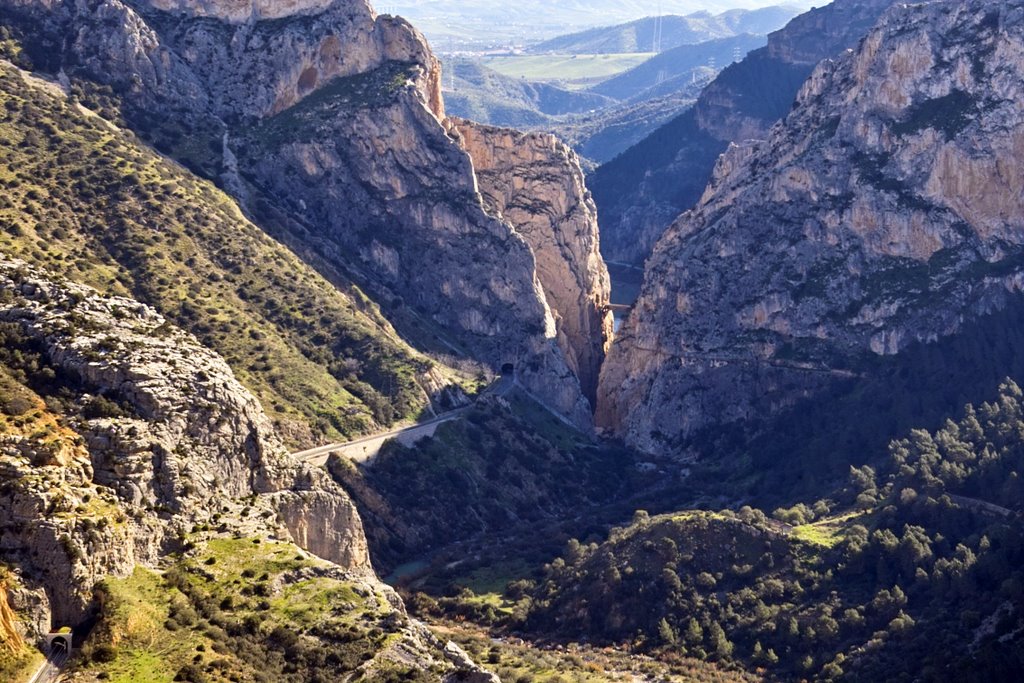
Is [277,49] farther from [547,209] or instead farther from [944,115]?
[944,115]

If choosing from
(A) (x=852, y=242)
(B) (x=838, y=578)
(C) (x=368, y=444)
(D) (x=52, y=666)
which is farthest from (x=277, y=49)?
(D) (x=52, y=666)

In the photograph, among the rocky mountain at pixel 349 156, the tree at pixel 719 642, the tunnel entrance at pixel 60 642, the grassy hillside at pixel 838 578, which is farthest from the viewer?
the rocky mountain at pixel 349 156

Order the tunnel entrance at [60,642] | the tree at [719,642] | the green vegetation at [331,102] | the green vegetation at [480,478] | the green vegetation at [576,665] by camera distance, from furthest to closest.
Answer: the green vegetation at [331,102]
the green vegetation at [480,478]
the tree at [719,642]
the green vegetation at [576,665]
the tunnel entrance at [60,642]

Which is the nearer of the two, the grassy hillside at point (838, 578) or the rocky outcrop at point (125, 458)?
the rocky outcrop at point (125, 458)

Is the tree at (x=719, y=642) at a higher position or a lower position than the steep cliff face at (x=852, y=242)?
lower

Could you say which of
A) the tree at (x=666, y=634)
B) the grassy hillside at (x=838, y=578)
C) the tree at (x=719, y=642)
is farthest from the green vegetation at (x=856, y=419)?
the tree at (x=666, y=634)

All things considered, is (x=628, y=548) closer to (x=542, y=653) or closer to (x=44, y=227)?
(x=542, y=653)

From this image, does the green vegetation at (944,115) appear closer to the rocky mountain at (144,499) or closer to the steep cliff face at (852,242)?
the steep cliff face at (852,242)

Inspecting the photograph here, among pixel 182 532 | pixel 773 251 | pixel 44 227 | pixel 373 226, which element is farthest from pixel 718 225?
pixel 182 532
